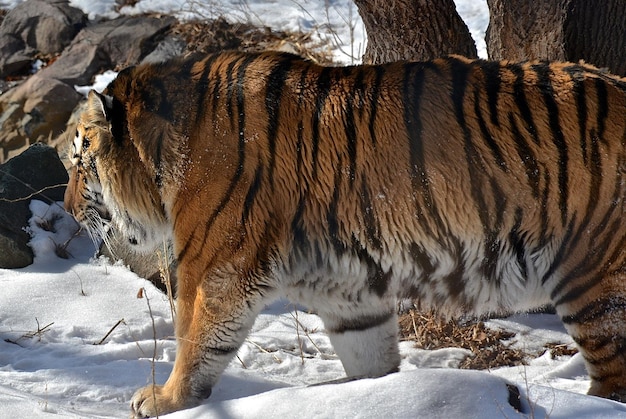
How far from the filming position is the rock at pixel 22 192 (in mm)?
5328

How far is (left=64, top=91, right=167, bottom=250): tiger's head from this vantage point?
11.6 ft

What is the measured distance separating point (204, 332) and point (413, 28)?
2.24m

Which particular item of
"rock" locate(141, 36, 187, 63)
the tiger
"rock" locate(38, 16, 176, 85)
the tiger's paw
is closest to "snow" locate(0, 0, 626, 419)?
the tiger's paw

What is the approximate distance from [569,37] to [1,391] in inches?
136

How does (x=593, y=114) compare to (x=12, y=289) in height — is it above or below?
above

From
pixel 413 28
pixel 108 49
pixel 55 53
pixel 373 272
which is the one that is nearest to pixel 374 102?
pixel 373 272

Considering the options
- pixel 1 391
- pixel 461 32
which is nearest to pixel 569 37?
pixel 461 32

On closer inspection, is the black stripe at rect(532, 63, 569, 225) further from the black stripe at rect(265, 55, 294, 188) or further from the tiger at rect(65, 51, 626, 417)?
the black stripe at rect(265, 55, 294, 188)

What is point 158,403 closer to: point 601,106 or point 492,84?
point 492,84

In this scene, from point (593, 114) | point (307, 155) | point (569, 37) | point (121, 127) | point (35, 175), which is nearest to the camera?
point (593, 114)

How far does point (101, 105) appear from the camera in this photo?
3471 mm

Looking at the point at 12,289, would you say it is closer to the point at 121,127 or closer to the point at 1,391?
the point at 1,391

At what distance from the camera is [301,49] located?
788 cm

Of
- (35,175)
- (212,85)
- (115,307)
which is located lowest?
(115,307)
